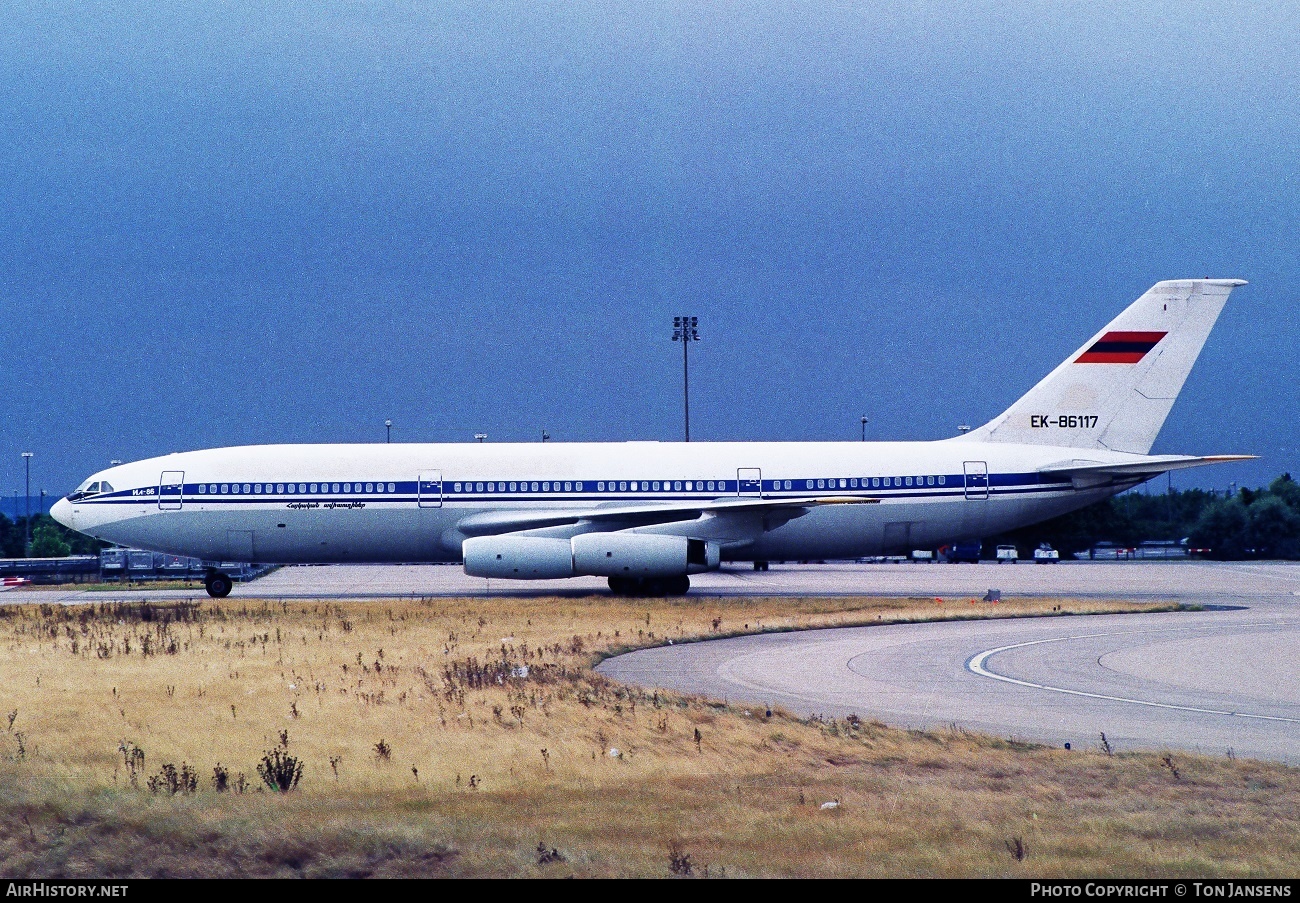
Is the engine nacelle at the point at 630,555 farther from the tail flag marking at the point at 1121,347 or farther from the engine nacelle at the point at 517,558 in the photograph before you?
the tail flag marking at the point at 1121,347

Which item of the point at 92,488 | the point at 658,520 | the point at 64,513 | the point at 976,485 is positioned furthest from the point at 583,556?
the point at 64,513

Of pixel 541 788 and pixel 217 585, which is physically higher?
pixel 217 585

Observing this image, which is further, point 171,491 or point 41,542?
point 41,542

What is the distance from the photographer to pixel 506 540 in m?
32.2

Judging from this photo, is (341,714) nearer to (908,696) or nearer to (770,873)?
(908,696)

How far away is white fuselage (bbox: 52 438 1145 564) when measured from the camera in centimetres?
3416

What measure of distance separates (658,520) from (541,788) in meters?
23.4

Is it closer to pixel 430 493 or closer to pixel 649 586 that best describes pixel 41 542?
pixel 430 493

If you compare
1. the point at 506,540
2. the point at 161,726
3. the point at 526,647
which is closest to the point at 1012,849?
the point at 161,726

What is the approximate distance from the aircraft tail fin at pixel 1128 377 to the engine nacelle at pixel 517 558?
1283 cm

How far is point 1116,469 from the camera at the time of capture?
114ft

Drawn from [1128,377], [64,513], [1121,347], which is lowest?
[64,513]

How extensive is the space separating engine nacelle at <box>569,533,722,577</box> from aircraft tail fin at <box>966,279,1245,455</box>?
9.94 metres

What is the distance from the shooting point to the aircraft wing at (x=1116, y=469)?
34219 mm
